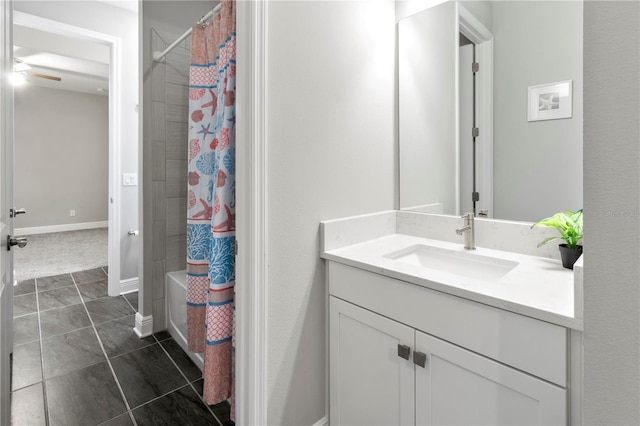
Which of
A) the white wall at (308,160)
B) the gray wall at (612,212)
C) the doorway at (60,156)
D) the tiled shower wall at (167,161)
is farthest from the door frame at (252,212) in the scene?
the doorway at (60,156)

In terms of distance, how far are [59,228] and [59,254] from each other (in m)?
2.51

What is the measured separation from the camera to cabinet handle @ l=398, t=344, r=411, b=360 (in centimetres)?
111

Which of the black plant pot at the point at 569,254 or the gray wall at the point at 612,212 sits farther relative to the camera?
the black plant pot at the point at 569,254

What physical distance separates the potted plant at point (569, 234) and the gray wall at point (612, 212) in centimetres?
89

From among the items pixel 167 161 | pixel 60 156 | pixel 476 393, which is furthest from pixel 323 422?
pixel 60 156

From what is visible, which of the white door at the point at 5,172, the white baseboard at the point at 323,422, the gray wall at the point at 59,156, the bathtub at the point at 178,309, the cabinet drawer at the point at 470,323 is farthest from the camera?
the gray wall at the point at 59,156

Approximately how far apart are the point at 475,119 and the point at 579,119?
396mm

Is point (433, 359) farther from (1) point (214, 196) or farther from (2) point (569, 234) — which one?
(1) point (214, 196)

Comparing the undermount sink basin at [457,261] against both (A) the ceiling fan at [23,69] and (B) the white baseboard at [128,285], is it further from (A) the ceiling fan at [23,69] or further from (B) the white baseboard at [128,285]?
(A) the ceiling fan at [23,69]

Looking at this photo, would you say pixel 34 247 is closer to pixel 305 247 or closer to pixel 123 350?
pixel 123 350

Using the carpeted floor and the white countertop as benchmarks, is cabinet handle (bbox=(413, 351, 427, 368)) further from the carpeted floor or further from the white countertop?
the carpeted floor

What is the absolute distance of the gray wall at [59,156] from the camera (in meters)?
6.02

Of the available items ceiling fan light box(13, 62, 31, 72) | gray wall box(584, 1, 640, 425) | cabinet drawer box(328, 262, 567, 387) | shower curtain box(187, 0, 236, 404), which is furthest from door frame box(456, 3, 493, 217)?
ceiling fan light box(13, 62, 31, 72)

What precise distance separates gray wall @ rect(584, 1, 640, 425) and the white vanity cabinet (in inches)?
19.0
